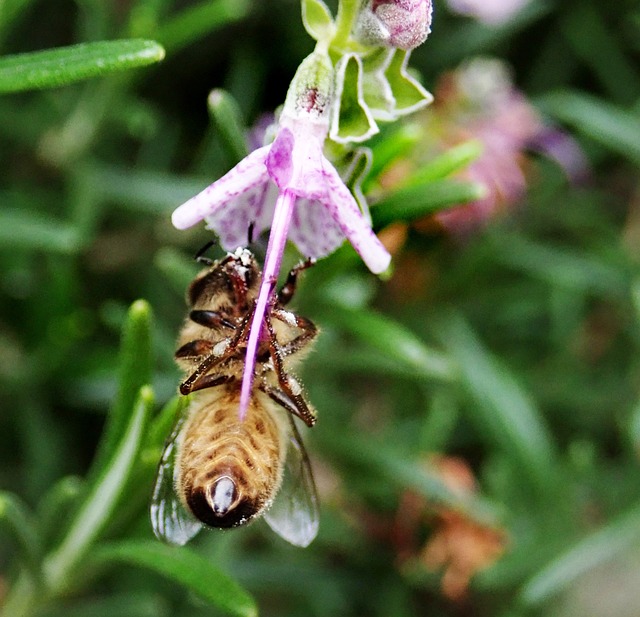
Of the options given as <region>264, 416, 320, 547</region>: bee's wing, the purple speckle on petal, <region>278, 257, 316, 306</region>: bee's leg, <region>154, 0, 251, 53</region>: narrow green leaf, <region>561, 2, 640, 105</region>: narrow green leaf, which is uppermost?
<region>561, 2, 640, 105</region>: narrow green leaf

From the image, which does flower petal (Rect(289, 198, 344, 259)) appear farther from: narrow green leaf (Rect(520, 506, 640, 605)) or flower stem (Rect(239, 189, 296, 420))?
narrow green leaf (Rect(520, 506, 640, 605))

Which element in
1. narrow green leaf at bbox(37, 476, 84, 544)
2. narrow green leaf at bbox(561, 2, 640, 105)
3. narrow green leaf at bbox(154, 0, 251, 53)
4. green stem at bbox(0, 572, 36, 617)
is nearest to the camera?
narrow green leaf at bbox(37, 476, 84, 544)

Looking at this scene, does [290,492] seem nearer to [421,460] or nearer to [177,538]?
[177,538]

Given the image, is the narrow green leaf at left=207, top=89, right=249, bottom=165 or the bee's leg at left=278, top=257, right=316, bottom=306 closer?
the bee's leg at left=278, top=257, right=316, bottom=306

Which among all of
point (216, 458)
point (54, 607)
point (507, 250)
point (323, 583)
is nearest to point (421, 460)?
point (323, 583)

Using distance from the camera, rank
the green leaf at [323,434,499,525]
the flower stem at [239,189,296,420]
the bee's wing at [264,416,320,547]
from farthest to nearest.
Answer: the green leaf at [323,434,499,525] < the bee's wing at [264,416,320,547] < the flower stem at [239,189,296,420]

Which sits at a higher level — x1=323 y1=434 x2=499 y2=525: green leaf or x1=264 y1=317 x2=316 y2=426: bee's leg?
x1=264 y1=317 x2=316 y2=426: bee's leg

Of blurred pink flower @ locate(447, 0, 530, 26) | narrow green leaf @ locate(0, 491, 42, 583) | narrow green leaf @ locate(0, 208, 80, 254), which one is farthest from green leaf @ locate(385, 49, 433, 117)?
blurred pink flower @ locate(447, 0, 530, 26)

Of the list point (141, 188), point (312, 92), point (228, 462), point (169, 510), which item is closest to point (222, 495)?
point (228, 462)

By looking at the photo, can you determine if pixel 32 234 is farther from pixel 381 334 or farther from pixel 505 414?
pixel 505 414
